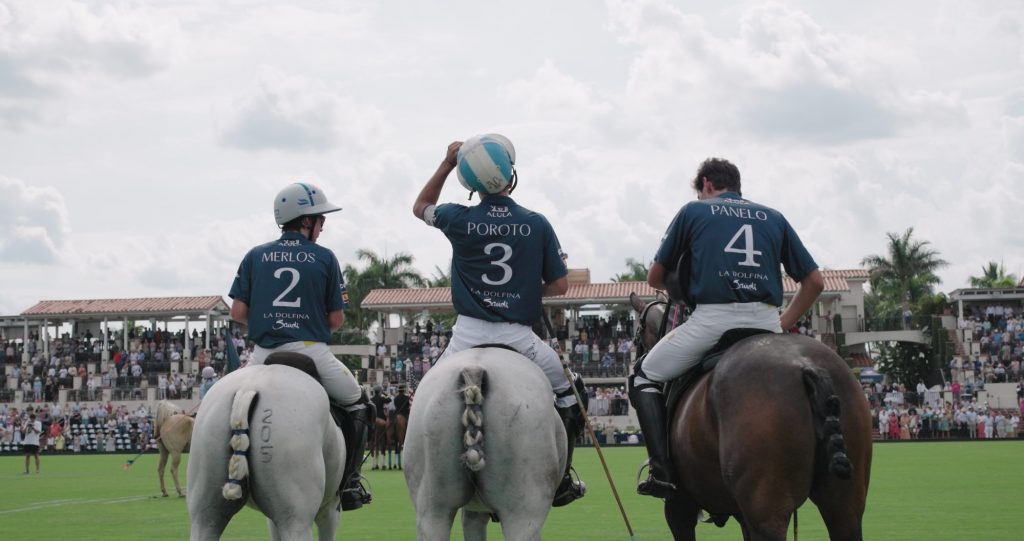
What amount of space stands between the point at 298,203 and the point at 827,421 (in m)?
3.90

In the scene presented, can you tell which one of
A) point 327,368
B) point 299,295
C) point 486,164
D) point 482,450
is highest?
point 486,164

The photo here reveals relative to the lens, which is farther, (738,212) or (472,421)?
(738,212)

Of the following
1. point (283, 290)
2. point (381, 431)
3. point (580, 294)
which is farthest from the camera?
point (580, 294)

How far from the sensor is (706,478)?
6.45m

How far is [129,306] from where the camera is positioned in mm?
60375

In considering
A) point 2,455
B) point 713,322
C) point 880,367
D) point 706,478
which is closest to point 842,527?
point 706,478

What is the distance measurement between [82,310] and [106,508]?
150ft

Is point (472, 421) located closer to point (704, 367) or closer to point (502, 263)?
point (502, 263)

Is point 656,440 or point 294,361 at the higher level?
point 294,361

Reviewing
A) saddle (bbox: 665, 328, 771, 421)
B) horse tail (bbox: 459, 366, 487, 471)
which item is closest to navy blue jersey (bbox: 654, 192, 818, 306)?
saddle (bbox: 665, 328, 771, 421)

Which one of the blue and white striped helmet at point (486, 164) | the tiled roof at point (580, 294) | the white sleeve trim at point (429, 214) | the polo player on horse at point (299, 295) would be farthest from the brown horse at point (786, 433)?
the tiled roof at point (580, 294)

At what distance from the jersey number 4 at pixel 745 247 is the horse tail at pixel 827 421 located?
1056mm

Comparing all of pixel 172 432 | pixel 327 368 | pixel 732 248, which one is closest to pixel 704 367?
pixel 732 248

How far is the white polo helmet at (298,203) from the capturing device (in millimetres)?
7723
